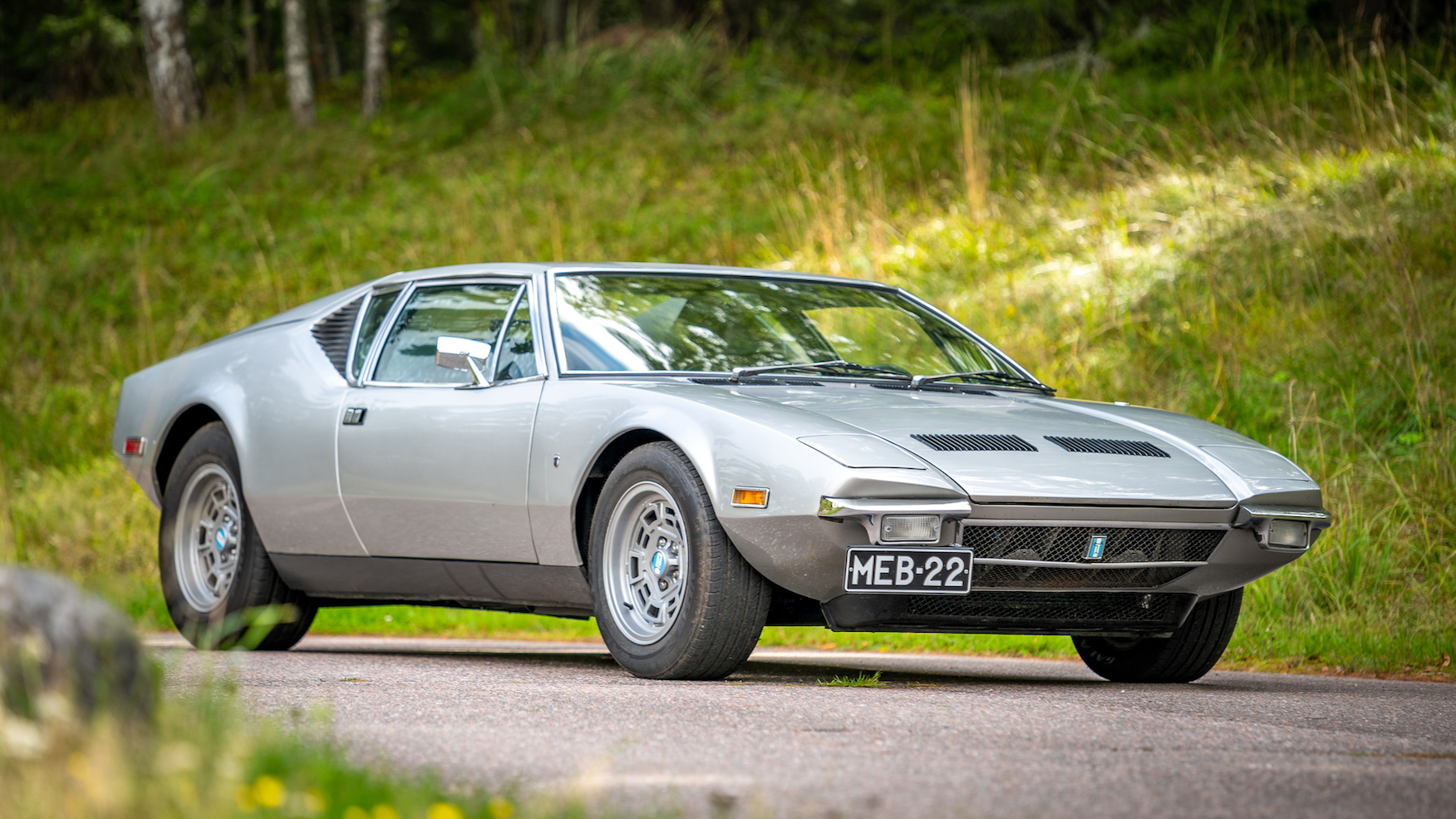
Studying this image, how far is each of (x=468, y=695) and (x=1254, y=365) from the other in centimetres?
622

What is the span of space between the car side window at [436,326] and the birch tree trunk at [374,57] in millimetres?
13388

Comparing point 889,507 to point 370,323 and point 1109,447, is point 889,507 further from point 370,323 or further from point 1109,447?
point 370,323

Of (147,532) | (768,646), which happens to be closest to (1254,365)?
(768,646)

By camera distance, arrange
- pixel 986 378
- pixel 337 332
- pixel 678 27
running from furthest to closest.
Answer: pixel 678 27
pixel 337 332
pixel 986 378

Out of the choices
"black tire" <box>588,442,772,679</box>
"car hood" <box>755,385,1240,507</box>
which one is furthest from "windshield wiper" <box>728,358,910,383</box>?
"black tire" <box>588,442,772,679</box>

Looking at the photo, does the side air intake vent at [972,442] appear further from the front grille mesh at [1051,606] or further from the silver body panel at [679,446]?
the front grille mesh at [1051,606]

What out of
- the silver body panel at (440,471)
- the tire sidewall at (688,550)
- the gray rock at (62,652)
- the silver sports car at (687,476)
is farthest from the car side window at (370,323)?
the gray rock at (62,652)

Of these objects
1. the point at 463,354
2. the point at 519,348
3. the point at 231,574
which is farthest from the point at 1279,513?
the point at 231,574

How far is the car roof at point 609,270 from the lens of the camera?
19.5 ft

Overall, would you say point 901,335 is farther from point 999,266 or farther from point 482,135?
point 482,135

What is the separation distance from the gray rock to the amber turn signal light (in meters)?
2.20

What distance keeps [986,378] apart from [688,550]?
168cm

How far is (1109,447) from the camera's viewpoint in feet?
16.5

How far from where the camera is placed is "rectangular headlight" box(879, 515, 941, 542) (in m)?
4.48
